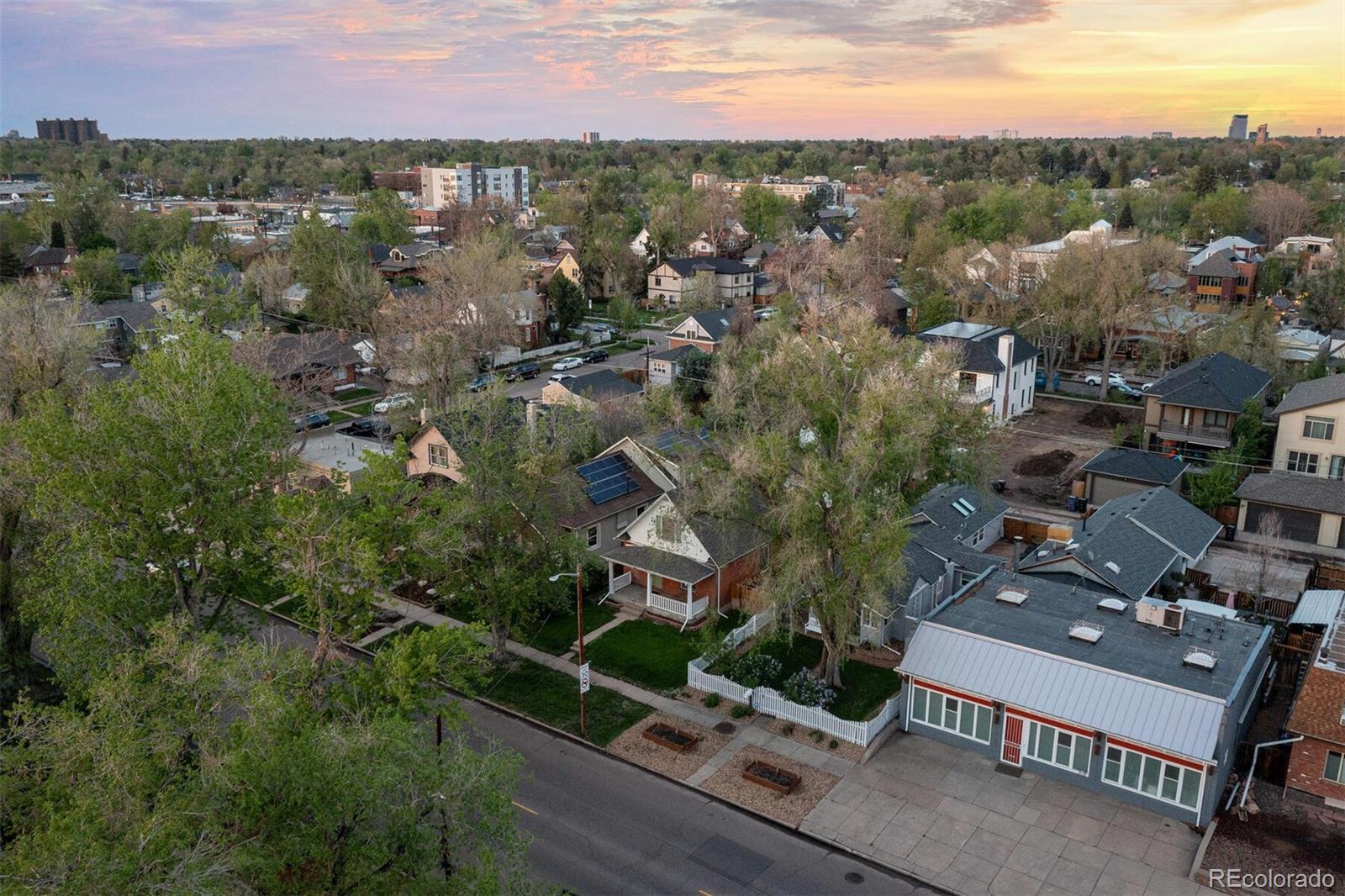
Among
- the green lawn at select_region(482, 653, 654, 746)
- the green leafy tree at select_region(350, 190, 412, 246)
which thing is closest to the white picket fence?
the green lawn at select_region(482, 653, 654, 746)

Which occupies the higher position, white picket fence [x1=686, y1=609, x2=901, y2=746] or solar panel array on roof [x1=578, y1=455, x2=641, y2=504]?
solar panel array on roof [x1=578, y1=455, x2=641, y2=504]

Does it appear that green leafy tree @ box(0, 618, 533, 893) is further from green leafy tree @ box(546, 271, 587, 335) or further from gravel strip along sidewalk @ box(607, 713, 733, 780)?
green leafy tree @ box(546, 271, 587, 335)

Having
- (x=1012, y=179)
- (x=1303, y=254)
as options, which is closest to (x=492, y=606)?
(x=1303, y=254)

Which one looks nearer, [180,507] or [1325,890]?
[1325,890]

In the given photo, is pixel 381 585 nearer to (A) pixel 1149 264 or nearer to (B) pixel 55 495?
(B) pixel 55 495

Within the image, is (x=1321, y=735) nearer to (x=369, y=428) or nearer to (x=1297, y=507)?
(x=1297, y=507)

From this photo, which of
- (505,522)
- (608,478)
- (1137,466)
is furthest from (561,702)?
(1137,466)

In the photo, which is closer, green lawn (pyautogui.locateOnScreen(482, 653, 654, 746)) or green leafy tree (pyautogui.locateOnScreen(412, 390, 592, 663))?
green lawn (pyautogui.locateOnScreen(482, 653, 654, 746))
